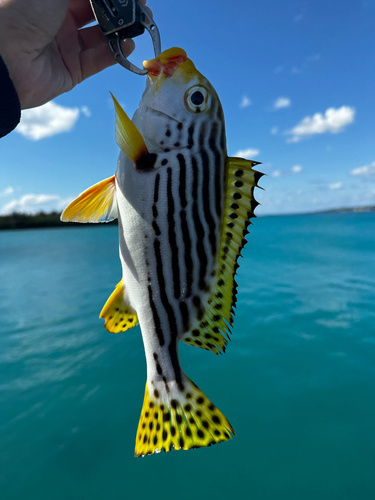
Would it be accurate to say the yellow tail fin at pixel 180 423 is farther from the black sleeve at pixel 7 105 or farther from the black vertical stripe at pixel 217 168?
the black sleeve at pixel 7 105

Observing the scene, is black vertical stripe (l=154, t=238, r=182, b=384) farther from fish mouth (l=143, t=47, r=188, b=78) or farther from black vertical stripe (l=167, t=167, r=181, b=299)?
fish mouth (l=143, t=47, r=188, b=78)

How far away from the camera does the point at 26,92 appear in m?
2.17

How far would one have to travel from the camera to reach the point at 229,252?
5.13 feet

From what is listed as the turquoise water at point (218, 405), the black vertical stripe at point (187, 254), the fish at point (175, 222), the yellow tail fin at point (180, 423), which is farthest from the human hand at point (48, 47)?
the turquoise water at point (218, 405)

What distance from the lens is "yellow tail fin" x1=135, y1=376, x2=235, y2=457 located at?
5.12 ft

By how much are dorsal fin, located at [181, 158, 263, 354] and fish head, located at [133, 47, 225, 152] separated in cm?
20

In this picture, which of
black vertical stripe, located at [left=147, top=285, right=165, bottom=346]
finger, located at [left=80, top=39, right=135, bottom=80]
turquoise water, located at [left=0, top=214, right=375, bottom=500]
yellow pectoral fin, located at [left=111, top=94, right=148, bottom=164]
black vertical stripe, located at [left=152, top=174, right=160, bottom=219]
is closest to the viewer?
yellow pectoral fin, located at [left=111, top=94, right=148, bottom=164]

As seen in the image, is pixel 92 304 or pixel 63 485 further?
pixel 92 304

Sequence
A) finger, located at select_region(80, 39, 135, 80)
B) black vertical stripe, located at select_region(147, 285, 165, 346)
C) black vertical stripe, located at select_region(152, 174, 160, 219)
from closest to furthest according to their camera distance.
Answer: black vertical stripe, located at select_region(152, 174, 160, 219) → black vertical stripe, located at select_region(147, 285, 165, 346) → finger, located at select_region(80, 39, 135, 80)

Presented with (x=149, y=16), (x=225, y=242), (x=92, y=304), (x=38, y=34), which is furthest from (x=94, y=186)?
(x=92, y=304)

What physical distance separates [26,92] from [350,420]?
6.16 m

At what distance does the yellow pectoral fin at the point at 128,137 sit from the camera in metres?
1.32

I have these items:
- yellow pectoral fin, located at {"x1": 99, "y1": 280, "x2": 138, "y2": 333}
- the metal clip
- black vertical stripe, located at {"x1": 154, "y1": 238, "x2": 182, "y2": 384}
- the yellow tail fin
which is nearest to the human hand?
the metal clip

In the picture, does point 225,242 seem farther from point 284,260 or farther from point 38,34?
point 284,260
